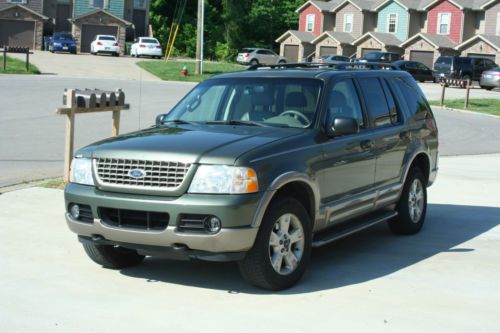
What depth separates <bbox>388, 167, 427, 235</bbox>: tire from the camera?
909 cm

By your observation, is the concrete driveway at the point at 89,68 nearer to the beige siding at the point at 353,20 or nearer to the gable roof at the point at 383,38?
the gable roof at the point at 383,38

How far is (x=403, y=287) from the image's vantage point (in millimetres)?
6973

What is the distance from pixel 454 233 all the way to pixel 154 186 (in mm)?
4235

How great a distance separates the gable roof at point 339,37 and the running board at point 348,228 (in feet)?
222

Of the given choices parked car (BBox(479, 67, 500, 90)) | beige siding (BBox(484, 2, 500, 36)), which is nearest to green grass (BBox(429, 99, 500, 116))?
parked car (BBox(479, 67, 500, 90))

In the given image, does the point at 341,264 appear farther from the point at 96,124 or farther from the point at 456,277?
the point at 96,124

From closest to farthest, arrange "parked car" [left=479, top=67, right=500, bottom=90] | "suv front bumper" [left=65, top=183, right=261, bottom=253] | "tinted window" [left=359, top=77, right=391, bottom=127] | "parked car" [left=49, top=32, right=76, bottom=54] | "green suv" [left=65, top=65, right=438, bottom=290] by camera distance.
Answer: "suv front bumper" [left=65, top=183, right=261, bottom=253] → "green suv" [left=65, top=65, right=438, bottom=290] → "tinted window" [left=359, top=77, right=391, bottom=127] → "parked car" [left=479, top=67, right=500, bottom=90] → "parked car" [left=49, top=32, right=76, bottom=54]

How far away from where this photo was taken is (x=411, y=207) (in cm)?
923

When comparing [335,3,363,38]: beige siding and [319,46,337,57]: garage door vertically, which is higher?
[335,3,363,38]: beige siding


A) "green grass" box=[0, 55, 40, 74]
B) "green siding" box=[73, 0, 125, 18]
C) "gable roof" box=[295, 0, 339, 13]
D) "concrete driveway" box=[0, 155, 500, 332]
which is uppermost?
"gable roof" box=[295, 0, 339, 13]

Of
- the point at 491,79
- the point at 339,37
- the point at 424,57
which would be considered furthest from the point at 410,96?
the point at 339,37

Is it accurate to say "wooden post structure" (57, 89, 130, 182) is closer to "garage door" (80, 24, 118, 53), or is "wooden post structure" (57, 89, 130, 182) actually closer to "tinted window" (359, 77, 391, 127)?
"tinted window" (359, 77, 391, 127)

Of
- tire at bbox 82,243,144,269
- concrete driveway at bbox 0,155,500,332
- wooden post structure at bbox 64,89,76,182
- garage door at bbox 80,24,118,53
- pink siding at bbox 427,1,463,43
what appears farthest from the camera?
garage door at bbox 80,24,118,53

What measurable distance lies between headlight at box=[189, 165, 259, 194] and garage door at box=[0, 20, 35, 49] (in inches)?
2580
